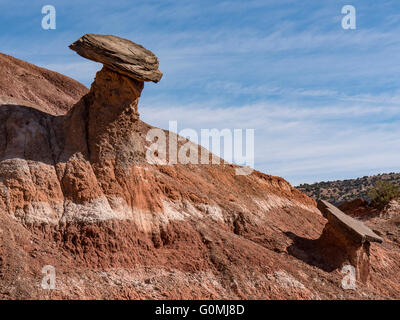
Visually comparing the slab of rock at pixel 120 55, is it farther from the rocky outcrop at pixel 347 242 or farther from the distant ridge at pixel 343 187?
the distant ridge at pixel 343 187

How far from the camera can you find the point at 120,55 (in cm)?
1950

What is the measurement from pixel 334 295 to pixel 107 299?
8.57m

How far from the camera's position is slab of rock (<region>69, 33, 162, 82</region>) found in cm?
1919

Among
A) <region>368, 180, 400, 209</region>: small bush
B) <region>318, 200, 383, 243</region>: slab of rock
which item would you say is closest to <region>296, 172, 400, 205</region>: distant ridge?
<region>368, 180, 400, 209</region>: small bush

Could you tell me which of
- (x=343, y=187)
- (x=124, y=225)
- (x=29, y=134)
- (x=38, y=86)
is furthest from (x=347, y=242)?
(x=343, y=187)

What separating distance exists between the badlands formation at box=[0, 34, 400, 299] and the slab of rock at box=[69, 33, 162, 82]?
39 millimetres

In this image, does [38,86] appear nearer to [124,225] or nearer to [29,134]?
[29,134]

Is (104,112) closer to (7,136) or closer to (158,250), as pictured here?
(7,136)

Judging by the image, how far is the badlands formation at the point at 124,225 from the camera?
16.8 meters

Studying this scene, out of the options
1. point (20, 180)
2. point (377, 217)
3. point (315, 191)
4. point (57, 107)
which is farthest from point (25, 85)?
point (315, 191)

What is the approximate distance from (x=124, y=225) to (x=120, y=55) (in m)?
5.54

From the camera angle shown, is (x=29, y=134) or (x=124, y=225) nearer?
(x=124, y=225)

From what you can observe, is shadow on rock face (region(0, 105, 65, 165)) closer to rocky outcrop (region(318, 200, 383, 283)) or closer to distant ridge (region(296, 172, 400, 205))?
rocky outcrop (region(318, 200, 383, 283))

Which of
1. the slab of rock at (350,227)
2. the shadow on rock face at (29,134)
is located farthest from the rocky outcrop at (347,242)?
the shadow on rock face at (29,134)
